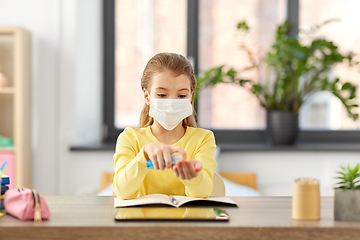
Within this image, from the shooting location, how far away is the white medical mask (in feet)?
3.57

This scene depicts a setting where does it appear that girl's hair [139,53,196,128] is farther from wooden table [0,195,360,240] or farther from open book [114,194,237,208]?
wooden table [0,195,360,240]

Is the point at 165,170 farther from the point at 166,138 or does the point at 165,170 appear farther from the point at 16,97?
the point at 16,97

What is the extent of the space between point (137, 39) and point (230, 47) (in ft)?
2.36

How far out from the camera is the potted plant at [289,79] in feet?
8.13

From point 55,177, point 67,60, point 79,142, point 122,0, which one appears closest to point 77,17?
point 67,60

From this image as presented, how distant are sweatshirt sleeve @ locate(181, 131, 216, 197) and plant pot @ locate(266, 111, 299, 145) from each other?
1.55 meters

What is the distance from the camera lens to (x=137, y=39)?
120 inches

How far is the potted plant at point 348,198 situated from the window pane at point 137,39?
2.30m

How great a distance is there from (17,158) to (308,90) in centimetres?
191

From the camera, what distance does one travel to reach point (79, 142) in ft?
8.75

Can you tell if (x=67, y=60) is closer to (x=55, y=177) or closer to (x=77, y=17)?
(x=77, y=17)

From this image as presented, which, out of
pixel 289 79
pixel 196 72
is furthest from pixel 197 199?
pixel 196 72

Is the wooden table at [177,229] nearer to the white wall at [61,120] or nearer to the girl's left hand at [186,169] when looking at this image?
the girl's left hand at [186,169]

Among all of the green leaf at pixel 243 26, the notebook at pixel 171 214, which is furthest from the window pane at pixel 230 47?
the notebook at pixel 171 214
